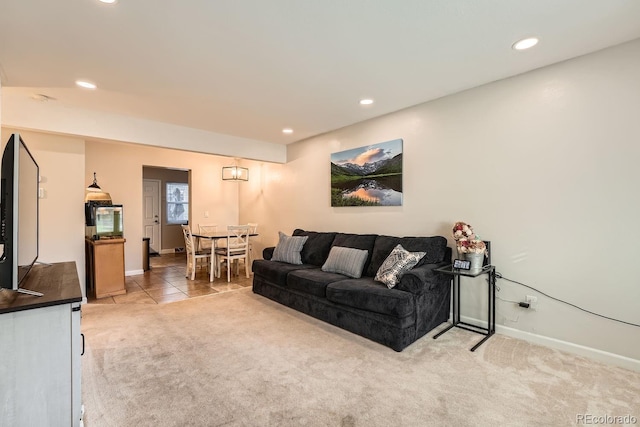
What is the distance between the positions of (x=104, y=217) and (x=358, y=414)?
4.59 meters

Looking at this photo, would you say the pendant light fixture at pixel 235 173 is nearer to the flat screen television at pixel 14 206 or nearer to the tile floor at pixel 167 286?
the tile floor at pixel 167 286

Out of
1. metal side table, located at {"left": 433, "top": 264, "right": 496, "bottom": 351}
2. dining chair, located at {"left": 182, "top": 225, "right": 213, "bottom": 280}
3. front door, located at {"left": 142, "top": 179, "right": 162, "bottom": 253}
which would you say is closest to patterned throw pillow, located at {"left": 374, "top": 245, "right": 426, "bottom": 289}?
metal side table, located at {"left": 433, "top": 264, "right": 496, "bottom": 351}

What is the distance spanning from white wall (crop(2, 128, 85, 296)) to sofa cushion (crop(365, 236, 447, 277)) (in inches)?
147

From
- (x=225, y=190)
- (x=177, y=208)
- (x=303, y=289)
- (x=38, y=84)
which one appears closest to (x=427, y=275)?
(x=303, y=289)

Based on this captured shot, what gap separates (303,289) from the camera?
11.5ft

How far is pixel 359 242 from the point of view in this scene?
3.87 m

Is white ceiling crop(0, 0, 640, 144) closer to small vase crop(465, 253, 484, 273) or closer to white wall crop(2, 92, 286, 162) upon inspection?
white wall crop(2, 92, 286, 162)

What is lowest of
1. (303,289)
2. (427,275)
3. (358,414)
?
(358,414)

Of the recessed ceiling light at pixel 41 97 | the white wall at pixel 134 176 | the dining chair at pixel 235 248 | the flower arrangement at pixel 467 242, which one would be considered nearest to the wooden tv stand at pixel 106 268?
the white wall at pixel 134 176

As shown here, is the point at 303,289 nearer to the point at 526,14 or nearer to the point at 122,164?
the point at 526,14

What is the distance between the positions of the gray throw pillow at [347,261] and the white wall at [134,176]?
3.79 meters

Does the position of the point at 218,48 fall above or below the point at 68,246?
above

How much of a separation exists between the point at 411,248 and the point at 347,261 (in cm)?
76

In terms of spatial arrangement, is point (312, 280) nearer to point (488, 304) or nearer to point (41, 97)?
point (488, 304)
